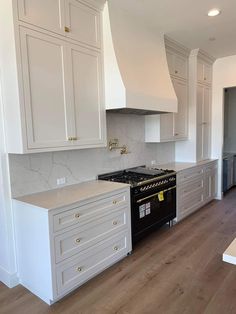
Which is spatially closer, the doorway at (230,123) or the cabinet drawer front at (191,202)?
the cabinet drawer front at (191,202)

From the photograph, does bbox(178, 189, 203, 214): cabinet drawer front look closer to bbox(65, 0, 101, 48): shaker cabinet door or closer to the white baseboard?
the white baseboard

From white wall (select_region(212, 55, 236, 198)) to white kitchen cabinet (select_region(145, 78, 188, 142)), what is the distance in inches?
37.5

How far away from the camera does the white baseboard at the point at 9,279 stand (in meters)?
2.34

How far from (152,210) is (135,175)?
1.81ft

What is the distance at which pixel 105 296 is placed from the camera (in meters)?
2.19

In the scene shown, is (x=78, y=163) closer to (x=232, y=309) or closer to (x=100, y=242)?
(x=100, y=242)

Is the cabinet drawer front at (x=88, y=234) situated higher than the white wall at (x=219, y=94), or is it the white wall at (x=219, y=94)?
the white wall at (x=219, y=94)

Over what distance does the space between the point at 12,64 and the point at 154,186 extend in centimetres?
216

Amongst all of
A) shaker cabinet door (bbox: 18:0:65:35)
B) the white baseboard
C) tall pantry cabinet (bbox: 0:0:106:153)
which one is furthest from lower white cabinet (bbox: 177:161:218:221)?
shaker cabinet door (bbox: 18:0:65:35)

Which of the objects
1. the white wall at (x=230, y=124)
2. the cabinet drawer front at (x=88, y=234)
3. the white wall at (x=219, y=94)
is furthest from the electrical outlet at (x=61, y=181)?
the white wall at (x=230, y=124)

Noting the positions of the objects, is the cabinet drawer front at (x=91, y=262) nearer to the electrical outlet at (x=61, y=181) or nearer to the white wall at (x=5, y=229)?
the white wall at (x=5, y=229)

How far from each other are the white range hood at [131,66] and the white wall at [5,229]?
1.24 metres

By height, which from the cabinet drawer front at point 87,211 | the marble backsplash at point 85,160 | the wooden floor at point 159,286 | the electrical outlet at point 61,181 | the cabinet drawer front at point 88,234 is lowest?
the wooden floor at point 159,286

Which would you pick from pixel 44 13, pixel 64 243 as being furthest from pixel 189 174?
pixel 44 13
